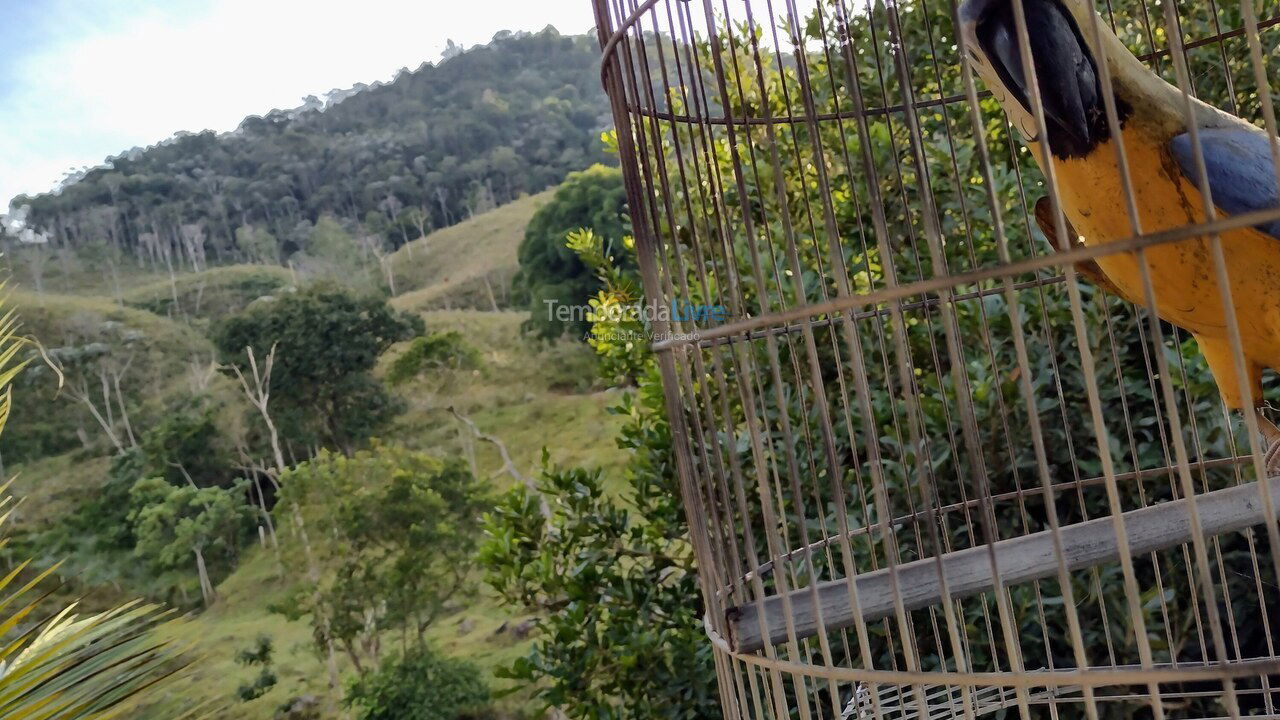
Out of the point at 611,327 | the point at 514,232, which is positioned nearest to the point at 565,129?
the point at 514,232

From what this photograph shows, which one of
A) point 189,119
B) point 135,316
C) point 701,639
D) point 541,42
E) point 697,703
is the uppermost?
point 541,42

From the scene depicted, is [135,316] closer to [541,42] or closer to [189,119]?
[189,119]

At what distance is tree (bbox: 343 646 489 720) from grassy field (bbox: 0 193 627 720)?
19 cm

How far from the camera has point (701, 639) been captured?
1.41 meters

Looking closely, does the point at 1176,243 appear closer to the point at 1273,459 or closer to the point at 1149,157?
the point at 1149,157

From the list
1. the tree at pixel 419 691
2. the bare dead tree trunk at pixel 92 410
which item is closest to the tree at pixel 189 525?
the bare dead tree trunk at pixel 92 410

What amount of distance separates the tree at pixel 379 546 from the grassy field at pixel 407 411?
0.21 meters

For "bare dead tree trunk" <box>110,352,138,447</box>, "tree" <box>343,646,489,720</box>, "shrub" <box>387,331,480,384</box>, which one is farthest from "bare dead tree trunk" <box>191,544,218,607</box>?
"shrub" <box>387,331,480,384</box>

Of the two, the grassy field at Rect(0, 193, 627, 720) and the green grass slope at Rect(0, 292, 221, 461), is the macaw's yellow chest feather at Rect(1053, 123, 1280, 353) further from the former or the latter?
the green grass slope at Rect(0, 292, 221, 461)

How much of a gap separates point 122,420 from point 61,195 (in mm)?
2718

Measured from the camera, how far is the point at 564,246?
562cm

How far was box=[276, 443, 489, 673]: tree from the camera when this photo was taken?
12.0 ft

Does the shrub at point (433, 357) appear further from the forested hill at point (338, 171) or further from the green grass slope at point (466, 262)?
the forested hill at point (338, 171)

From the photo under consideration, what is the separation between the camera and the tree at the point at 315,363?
16.7 ft
